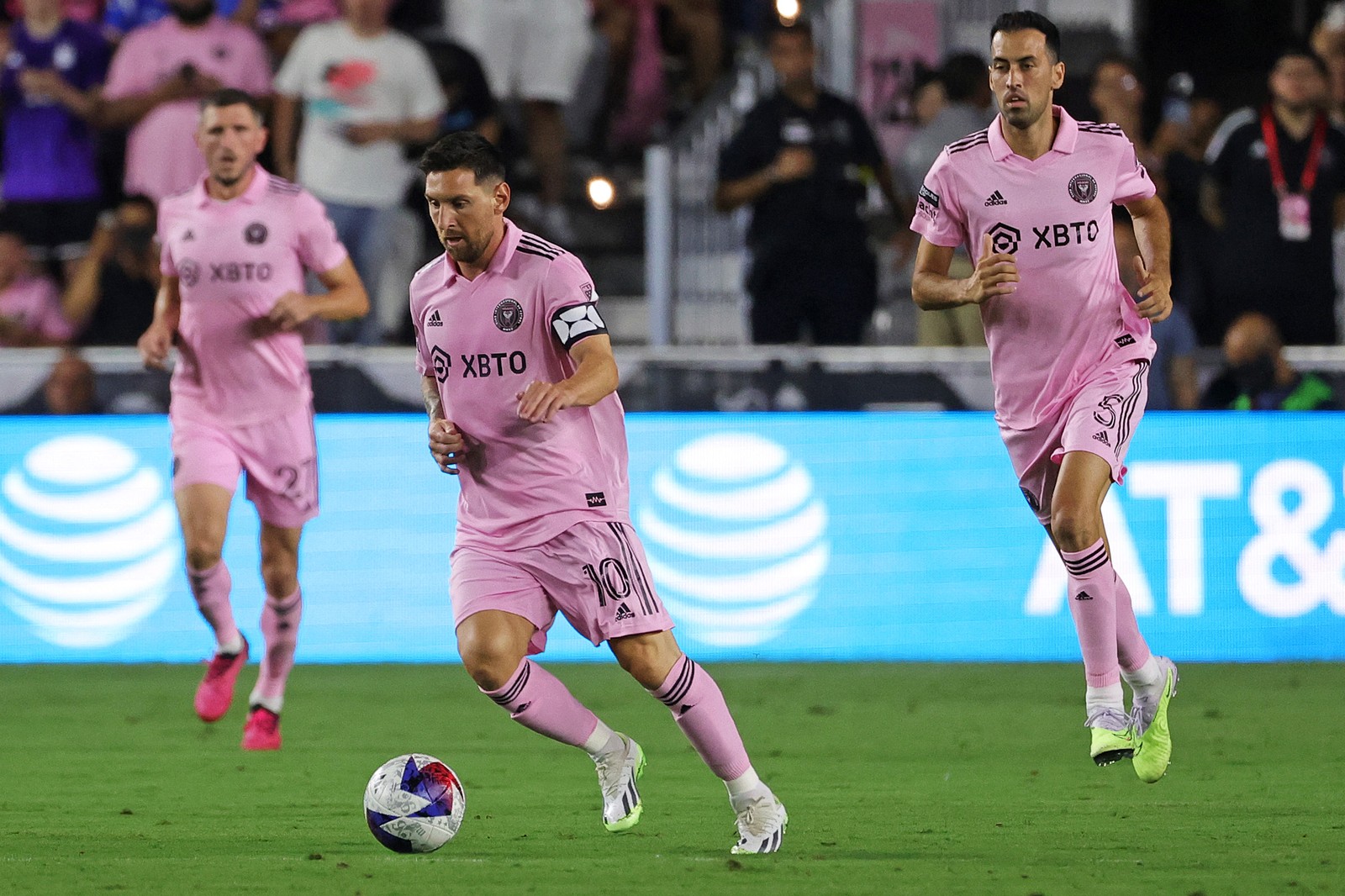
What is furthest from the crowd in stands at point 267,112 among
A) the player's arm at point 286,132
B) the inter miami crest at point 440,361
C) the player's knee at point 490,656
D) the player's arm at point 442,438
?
the player's knee at point 490,656

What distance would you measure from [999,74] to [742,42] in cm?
843

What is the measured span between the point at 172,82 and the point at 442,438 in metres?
8.22

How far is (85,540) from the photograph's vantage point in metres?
11.6

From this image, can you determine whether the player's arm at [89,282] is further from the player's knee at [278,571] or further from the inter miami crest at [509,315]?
the inter miami crest at [509,315]

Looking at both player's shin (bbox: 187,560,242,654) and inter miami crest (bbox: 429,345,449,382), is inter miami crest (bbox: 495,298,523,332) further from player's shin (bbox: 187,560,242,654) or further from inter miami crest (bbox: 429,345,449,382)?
player's shin (bbox: 187,560,242,654)

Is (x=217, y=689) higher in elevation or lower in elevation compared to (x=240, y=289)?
lower

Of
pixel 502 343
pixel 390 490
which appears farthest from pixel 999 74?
pixel 390 490

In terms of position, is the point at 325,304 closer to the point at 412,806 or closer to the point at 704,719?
the point at 412,806

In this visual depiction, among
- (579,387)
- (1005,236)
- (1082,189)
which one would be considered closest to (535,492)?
(579,387)

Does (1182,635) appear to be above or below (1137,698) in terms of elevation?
below

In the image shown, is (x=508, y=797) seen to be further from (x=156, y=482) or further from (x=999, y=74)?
(x=156, y=482)

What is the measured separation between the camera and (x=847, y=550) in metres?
11.5

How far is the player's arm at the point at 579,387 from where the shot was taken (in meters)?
5.76

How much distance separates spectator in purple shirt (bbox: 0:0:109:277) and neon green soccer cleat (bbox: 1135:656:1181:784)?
8575 mm
